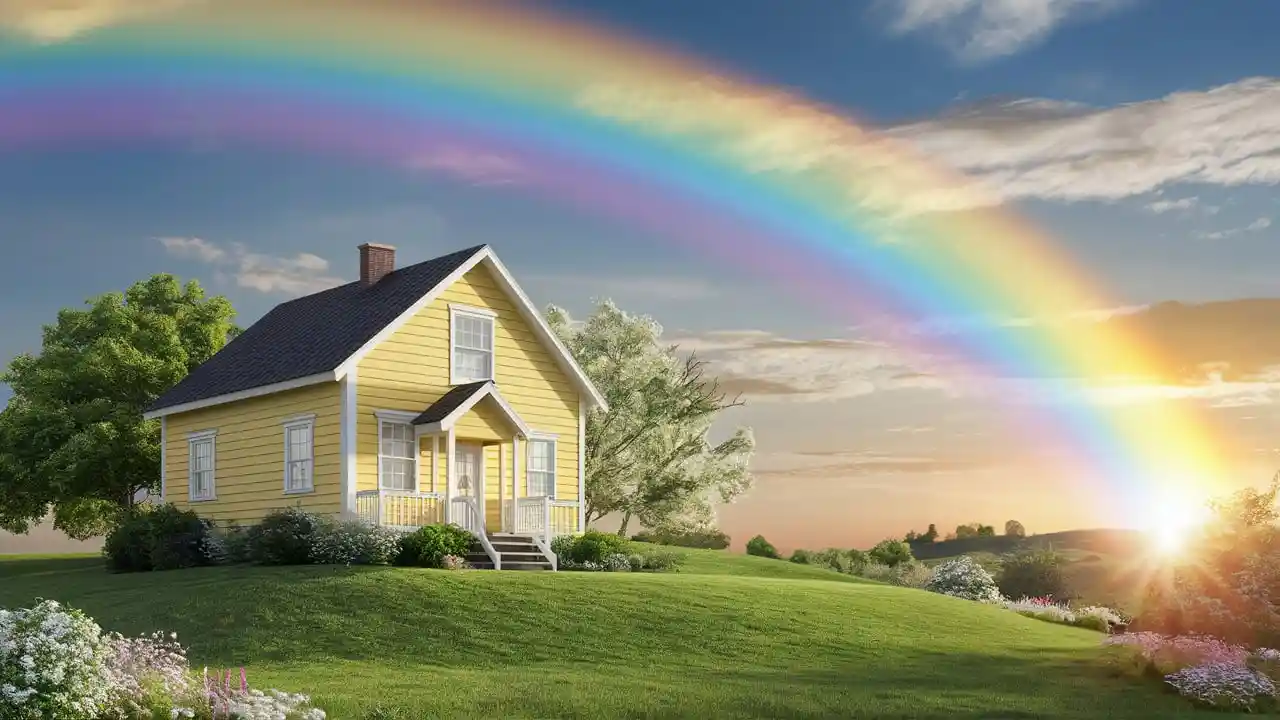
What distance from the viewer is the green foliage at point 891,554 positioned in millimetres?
48188

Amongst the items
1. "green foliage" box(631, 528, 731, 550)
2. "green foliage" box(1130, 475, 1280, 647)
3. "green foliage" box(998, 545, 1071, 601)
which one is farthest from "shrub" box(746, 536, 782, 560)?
"green foliage" box(1130, 475, 1280, 647)

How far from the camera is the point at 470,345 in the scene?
3341 cm

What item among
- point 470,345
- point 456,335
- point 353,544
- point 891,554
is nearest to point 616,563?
point 470,345

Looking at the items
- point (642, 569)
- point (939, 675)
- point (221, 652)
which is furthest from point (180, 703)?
point (642, 569)

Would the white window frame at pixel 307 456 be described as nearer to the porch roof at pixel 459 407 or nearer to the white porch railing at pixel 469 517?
the porch roof at pixel 459 407

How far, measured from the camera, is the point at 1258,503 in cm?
2283

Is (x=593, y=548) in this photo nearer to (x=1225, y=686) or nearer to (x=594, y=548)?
(x=594, y=548)

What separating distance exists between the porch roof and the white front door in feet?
4.54

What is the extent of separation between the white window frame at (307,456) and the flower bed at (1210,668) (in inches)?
719

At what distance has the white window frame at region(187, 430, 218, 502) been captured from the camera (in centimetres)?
3494

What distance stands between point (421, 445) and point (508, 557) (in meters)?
3.43

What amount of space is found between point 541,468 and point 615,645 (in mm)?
14689

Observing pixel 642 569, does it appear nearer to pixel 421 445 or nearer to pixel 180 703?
pixel 421 445

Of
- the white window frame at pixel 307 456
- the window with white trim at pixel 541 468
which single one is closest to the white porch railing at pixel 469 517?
the window with white trim at pixel 541 468
